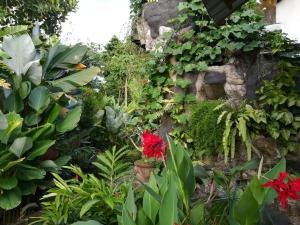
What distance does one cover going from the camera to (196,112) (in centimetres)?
471

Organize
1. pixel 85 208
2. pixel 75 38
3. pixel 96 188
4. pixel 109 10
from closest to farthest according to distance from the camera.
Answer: pixel 85 208 → pixel 96 188 → pixel 75 38 → pixel 109 10

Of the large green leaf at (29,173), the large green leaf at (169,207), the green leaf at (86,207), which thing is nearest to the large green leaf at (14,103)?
the large green leaf at (29,173)

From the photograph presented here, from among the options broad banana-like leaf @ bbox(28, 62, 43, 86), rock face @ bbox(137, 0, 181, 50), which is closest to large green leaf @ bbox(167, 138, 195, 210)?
broad banana-like leaf @ bbox(28, 62, 43, 86)

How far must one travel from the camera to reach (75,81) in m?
4.49

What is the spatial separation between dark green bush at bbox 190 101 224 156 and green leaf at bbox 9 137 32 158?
92.1 inches

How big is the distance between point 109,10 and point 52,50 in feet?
26.7

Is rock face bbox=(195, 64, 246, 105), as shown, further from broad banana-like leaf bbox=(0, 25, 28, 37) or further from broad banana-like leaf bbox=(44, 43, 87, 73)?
broad banana-like leaf bbox=(0, 25, 28, 37)

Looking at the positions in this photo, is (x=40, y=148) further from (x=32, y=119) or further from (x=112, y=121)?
(x=112, y=121)

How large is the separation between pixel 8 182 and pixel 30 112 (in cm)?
102

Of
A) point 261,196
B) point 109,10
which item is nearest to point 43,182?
point 261,196

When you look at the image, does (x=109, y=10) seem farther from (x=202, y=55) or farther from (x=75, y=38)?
(x=202, y=55)

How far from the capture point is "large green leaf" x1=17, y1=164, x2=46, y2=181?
12.0ft

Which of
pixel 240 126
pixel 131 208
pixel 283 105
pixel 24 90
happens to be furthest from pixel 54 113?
pixel 283 105

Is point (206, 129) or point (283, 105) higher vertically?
point (283, 105)
